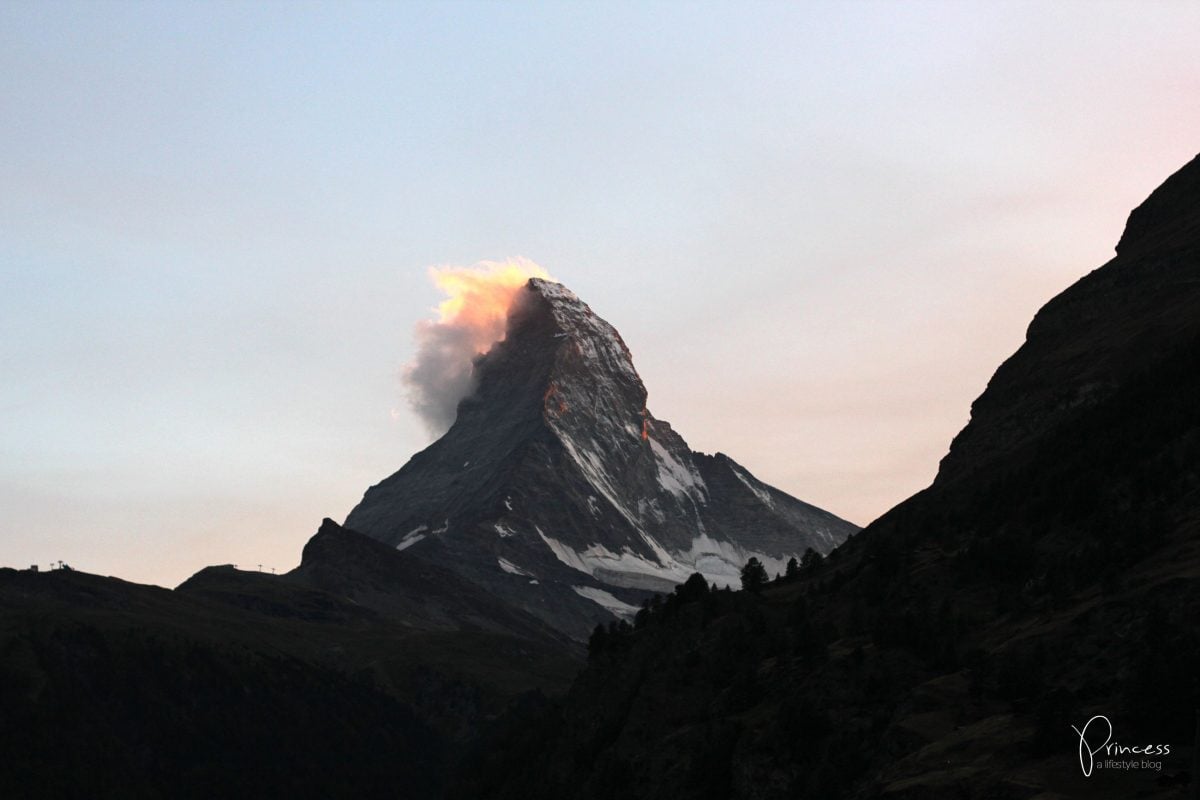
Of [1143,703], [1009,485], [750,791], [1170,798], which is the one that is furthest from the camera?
Result: [1009,485]

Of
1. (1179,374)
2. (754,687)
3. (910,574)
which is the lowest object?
(754,687)

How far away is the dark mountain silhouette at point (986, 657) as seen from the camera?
10894 centimetres

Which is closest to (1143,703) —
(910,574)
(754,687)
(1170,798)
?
(1170,798)

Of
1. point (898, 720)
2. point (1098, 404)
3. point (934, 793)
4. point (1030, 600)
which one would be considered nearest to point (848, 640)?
point (1030, 600)

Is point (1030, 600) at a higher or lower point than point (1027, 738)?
higher

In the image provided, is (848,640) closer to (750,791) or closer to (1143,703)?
(750,791)

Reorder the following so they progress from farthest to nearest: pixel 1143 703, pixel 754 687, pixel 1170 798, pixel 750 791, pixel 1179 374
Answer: pixel 1179 374, pixel 754 687, pixel 750 791, pixel 1143 703, pixel 1170 798

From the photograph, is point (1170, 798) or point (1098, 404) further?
point (1098, 404)

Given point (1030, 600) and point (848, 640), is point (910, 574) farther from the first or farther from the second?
point (1030, 600)

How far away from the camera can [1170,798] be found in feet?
292

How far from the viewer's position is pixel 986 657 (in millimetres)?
139750

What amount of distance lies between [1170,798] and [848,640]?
8122cm

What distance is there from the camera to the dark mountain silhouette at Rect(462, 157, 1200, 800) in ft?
357

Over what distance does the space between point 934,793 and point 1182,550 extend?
4228 centimetres
